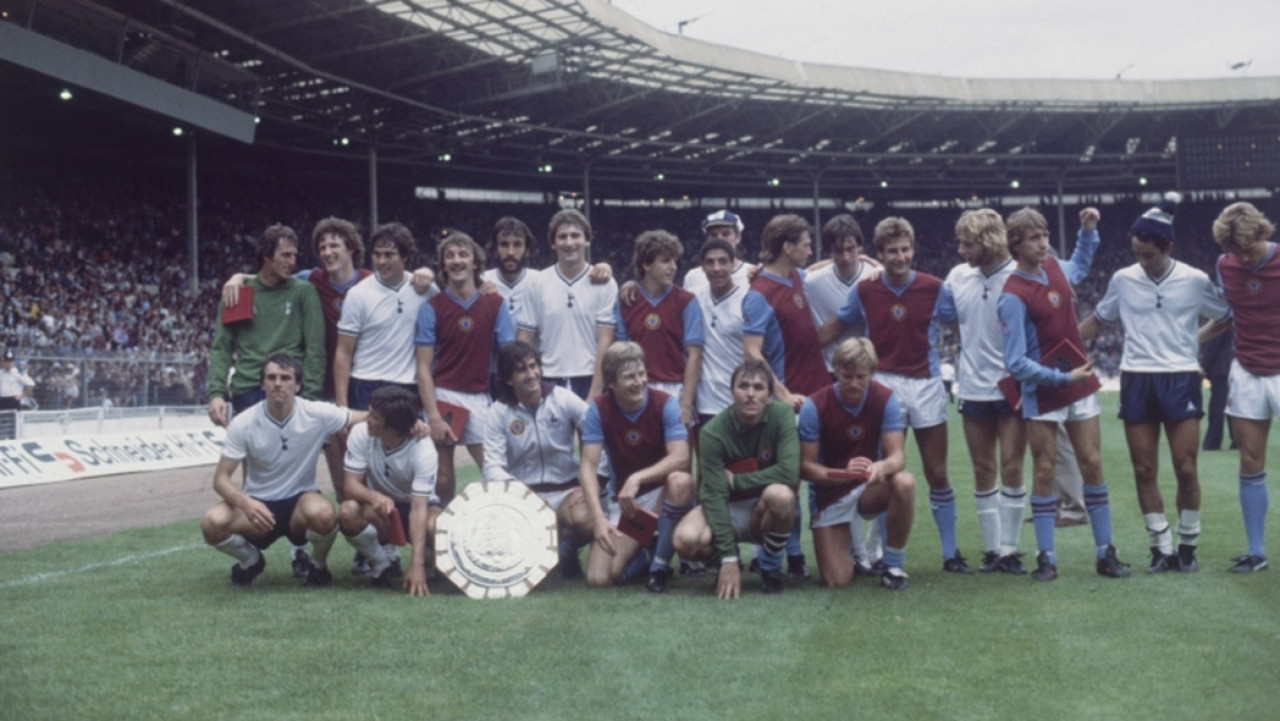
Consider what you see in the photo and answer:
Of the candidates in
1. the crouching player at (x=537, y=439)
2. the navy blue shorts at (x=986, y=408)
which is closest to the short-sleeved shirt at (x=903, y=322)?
the navy blue shorts at (x=986, y=408)

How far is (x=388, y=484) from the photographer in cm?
715

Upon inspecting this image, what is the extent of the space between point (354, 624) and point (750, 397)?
86.9 inches

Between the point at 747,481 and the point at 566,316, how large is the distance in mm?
1806

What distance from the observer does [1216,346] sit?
14359 millimetres

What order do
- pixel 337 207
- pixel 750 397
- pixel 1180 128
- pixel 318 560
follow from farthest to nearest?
→ pixel 1180 128 → pixel 337 207 → pixel 318 560 → pixel 750 397

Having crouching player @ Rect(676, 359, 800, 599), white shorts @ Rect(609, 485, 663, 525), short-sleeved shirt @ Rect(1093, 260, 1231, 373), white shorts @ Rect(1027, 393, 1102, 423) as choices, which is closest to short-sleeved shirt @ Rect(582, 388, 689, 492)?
white shorts @ Rect(609, 485, 663, 525)

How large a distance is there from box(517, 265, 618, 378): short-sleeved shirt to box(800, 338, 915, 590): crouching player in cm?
160

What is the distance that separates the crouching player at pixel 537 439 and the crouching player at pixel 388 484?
38 cm

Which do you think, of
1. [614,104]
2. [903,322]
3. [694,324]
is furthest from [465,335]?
[614,104]

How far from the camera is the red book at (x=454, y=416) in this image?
7539 mm

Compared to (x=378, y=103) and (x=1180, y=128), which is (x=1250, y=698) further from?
(x=1180, y=128)

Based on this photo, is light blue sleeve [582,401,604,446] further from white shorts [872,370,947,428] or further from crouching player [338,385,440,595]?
white shorts [872,370,947,428]

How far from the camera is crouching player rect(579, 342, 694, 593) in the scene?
6730mm

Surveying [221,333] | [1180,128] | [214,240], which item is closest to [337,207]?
[214,240]
